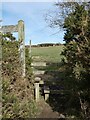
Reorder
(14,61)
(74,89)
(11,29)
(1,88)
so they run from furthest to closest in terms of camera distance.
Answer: (11,29)
(74,89)
(14,61)
(1,88)

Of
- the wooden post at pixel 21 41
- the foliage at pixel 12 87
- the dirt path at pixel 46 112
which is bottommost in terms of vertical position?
the dirt path at pixel 46 112

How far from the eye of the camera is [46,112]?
7.58m

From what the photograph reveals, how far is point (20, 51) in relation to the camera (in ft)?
24.3

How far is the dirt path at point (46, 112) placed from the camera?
727 centimetres

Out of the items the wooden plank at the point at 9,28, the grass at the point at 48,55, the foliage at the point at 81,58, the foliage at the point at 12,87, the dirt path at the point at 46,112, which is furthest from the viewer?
the grass at the point at 48,55

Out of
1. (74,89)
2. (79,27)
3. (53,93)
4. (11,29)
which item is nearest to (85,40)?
(79,27)

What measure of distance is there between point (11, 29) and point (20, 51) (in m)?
0.89

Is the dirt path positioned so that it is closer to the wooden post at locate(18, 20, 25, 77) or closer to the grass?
the wooden post at locate(18, 20, 25, 77)

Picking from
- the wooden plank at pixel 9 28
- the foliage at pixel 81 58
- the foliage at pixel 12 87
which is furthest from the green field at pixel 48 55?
the foliage at pixel 12 87

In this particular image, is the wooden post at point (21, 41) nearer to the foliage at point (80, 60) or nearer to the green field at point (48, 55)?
the foliage at point (80, 60)

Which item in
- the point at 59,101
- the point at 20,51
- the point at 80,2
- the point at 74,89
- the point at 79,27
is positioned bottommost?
the point at 59,101

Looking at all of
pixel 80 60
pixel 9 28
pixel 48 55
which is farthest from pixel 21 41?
pixel 48 55

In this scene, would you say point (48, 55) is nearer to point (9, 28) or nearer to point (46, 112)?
point (9, 28)

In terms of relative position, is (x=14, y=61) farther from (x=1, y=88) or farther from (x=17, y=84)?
(x=1, y=88)
